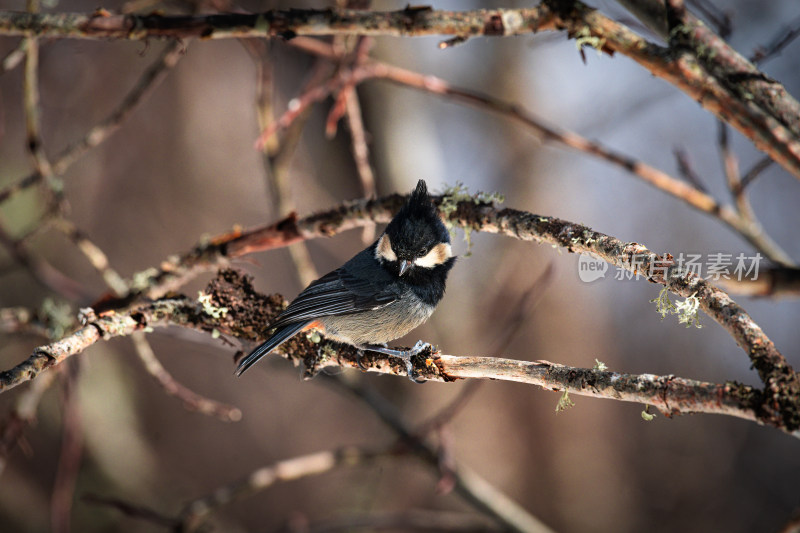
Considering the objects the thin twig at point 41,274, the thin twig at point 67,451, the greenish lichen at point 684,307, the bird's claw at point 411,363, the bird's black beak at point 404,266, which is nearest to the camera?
the greenish lichen at point 684,307

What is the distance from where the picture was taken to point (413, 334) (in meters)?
5.19

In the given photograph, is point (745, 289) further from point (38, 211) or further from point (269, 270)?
point (38, 211)

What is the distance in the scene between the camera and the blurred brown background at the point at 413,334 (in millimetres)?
Answer: 5500

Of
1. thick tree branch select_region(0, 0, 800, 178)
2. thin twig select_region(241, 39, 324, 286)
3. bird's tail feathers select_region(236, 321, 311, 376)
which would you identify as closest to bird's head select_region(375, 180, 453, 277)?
bird's tail feathers select_region(236, 321, 311, 376)

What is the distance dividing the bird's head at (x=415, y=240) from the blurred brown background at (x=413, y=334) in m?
2.33

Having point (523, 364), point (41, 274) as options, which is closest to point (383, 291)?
point (523, 364)

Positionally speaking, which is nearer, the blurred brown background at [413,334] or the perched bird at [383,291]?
the perched bird at [383,291]

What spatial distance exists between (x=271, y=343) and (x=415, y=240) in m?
0.72

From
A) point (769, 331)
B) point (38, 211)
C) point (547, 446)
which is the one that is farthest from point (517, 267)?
point (38, 211)

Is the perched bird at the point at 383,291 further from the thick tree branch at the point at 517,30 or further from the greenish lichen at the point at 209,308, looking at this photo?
the thick tree branch at the point at 517,30

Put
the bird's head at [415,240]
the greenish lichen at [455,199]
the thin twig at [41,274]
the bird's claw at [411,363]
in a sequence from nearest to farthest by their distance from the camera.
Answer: the bird's claw at [411,363], the greenish lichen at [455,199], the bird's head at [415,240], the thin twig at [41,274]

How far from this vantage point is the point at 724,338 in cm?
604

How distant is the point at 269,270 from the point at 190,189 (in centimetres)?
117

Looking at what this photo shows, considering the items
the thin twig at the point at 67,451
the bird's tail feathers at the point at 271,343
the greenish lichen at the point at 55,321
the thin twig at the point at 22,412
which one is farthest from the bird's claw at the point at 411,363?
the thin twig at the point at 67,451
